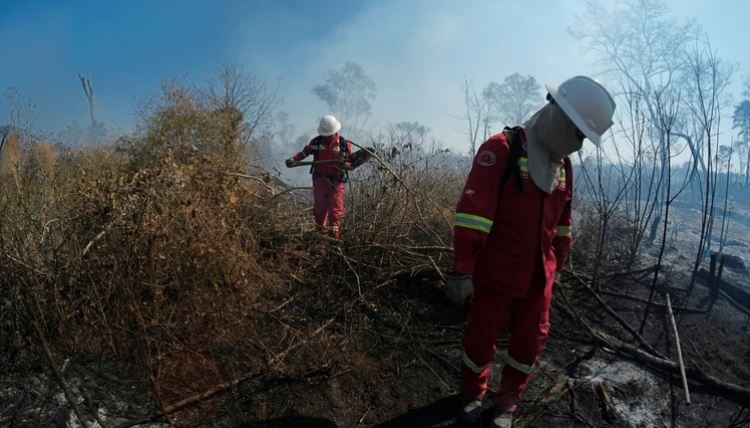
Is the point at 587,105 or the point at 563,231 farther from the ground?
the point at 587,105

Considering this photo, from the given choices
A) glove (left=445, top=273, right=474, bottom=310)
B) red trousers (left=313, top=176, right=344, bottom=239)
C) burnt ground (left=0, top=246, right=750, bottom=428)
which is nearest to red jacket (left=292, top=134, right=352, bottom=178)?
red trousers (left=313, top=176, right=344, bottom=239)

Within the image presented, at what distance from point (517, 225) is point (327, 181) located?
3.58m

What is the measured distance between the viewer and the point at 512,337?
2.48 metres

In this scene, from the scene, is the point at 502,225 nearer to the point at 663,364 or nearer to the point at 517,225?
the point at 517,225

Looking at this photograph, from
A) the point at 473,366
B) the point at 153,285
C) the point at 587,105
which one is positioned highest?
the point at 587,105

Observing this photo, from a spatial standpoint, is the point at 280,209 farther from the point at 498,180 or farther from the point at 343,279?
the point at 498,180

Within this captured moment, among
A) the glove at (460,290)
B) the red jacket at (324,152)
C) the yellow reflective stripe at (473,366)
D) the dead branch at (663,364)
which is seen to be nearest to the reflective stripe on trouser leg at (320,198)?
the red jacket at (324,152)

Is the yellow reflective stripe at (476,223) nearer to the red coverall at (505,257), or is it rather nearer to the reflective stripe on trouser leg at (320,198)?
the red coverall at (505,257)

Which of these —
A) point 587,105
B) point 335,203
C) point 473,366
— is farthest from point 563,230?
point 335,203

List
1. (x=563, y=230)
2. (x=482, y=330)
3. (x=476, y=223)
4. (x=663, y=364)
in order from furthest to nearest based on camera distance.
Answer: (x=663, y=364), (x=563, y=230), (x=482, y=330), (x=476, y=223)

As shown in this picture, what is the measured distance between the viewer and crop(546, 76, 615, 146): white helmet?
216 centimetres

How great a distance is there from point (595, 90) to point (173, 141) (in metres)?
4.74

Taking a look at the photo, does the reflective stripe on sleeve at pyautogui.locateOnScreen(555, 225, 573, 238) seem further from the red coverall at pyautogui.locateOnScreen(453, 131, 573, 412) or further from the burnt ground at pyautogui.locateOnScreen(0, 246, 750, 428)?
the burnt ground at pyautogui.locateOnScreen(0, 246, 750, 428)

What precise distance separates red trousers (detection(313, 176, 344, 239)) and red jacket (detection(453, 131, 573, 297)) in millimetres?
3331
